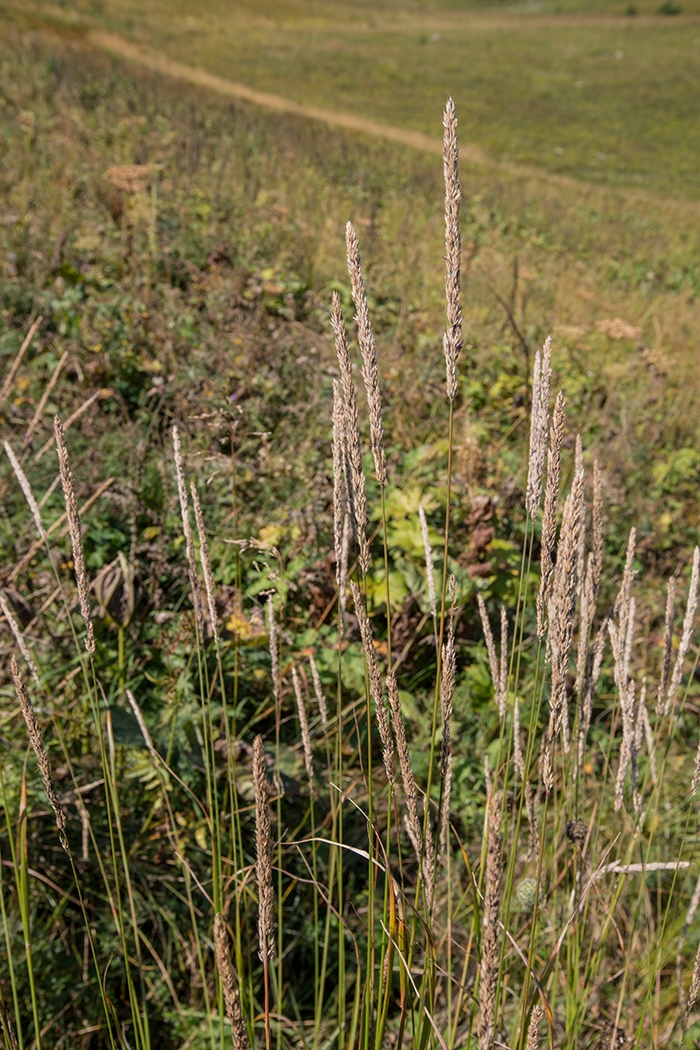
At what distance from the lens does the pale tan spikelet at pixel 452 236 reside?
587mm

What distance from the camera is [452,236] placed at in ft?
1.98

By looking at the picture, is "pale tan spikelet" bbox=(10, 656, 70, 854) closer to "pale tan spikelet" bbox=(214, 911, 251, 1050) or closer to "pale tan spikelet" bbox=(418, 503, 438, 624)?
"pale tan spikelet" bbox=(214, 911, 251, 1050)

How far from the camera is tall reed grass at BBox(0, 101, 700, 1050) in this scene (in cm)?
71

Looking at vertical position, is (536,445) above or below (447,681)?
above

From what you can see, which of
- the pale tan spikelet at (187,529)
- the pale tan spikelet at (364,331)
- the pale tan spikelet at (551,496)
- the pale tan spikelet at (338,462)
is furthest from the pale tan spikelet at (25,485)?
the pale tan spikelet at (551,496)

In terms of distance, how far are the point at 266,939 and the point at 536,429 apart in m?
0.70

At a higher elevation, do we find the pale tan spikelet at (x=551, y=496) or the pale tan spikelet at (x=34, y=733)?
the pale tan spikelet at (x=551, y=496)

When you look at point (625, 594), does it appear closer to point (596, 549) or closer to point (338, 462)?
point (596, 549)

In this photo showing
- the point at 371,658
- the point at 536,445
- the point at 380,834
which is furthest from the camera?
the point at 380,834

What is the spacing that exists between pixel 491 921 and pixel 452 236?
0.62 metres

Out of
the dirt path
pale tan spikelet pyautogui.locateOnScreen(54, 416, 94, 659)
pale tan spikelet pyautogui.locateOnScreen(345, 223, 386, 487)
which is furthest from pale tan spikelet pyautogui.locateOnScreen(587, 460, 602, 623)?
the dirt path

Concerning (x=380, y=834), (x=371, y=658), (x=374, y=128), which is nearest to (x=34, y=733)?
(x=371, y=658)

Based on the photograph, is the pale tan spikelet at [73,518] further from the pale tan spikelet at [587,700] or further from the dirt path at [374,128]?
the dirt path at [374,128]

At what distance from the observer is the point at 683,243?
41.3 feet
